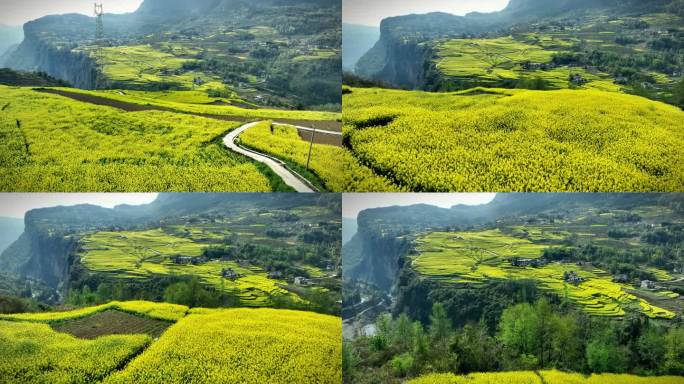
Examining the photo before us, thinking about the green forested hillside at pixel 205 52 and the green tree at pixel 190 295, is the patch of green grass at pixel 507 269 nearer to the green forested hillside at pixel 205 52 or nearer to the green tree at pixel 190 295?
the green forested hillside at pixel 205 52

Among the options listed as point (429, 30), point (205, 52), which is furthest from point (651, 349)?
point (205, 52)

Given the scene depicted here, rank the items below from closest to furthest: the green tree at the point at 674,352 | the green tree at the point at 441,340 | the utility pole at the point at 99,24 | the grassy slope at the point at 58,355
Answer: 1. the grassy slope at the point at 58,355
2. the green tree at the point at 674,352
3. the green tree at the point at 441,340
4. the utility pole at the point at 99,24

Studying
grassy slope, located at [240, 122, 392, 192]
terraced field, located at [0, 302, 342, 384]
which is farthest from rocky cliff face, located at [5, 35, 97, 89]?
terraced field, located at [0, 302, 342, 384]

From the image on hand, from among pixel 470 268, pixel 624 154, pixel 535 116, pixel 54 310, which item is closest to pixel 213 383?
pixel 54 310

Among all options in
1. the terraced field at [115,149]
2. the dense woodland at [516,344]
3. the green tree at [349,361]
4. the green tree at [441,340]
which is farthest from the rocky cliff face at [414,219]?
the terraced field at [115,149]

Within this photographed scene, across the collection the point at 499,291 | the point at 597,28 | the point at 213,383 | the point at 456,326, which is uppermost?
the point at 597,28

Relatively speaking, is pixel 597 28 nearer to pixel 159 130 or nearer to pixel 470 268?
pixel 470 268

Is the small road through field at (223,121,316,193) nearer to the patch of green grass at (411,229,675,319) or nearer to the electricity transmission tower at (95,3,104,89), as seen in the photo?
the patch of green grass at (411,229,675,319)
